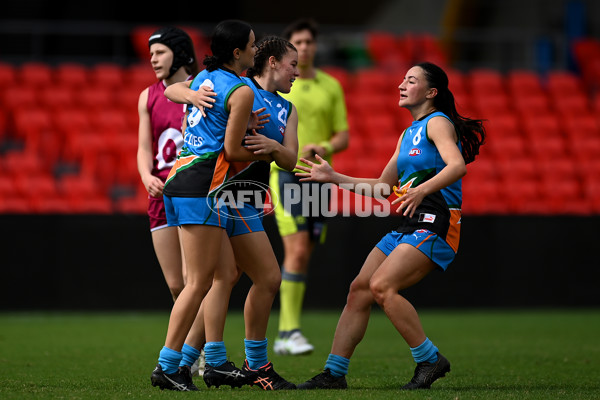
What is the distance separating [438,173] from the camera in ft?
16.3

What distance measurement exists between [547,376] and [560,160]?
867 cm

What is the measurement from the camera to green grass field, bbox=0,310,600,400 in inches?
190

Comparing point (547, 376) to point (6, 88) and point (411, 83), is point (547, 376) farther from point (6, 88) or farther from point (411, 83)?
point (6, 88)

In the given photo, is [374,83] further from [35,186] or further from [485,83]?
[35,186]

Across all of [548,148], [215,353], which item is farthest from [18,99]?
[215,353]

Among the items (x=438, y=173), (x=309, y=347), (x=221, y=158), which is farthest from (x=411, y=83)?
(x=309, y=347)

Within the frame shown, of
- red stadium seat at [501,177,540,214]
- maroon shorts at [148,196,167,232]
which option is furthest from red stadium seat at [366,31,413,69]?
maroon shorts at [148,196,167,232]

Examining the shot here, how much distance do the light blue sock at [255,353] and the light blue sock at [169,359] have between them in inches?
18.5

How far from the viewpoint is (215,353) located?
495 cm

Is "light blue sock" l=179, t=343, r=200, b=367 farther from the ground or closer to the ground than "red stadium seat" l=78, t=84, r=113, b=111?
closer to the ground

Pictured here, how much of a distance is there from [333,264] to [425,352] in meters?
5.77

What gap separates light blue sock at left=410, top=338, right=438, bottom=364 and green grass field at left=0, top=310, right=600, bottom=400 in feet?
0.58

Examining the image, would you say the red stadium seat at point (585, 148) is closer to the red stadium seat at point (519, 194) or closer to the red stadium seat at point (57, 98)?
the red stadium seat at point (519, 194)

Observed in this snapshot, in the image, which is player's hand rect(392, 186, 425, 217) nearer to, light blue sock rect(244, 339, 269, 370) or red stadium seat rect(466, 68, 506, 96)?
light blue sock rect(244, 339, 269, 370)
